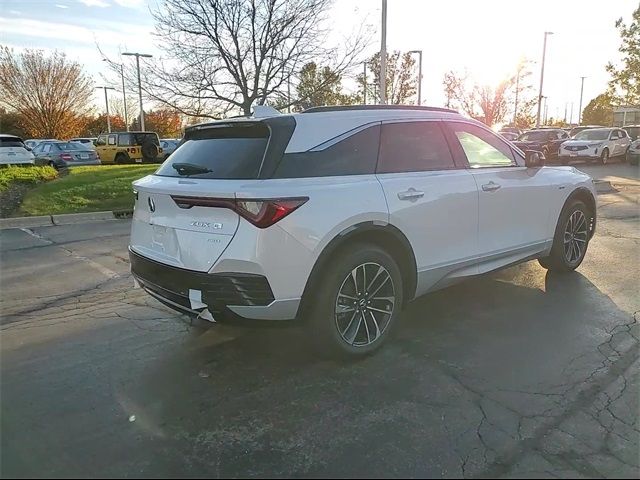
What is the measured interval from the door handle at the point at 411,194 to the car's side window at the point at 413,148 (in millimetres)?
187

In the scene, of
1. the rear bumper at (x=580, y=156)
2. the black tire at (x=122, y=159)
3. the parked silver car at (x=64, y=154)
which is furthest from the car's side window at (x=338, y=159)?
the black tire at (x=122, y=159)

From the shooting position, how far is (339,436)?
2752mm

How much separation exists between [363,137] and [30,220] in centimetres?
760

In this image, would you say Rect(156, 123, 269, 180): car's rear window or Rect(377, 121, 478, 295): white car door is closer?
Rect(156, 123, 269, 180): car's rear window

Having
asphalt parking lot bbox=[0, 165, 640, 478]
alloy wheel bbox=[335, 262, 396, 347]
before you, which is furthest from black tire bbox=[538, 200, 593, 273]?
alloy wheel bbox=[335, 262, 396, 347]

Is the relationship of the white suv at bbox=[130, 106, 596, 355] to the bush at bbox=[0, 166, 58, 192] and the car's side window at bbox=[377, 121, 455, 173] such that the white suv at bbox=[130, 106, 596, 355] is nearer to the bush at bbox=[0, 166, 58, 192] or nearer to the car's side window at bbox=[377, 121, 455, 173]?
the car's side window at bbox=[377, 121, 455, 173]

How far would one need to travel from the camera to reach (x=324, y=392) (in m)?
3.24

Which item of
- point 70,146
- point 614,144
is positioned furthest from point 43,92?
point 614,144

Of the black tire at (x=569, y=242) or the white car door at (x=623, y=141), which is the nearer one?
the black tire at (x=569, y=242)

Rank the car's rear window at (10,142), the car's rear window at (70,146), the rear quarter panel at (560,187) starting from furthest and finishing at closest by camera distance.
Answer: the car's rear window at (70,146)
the car's rear window at (10,142)
the rear quarter panel at (560,187)

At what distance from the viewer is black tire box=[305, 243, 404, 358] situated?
3.41m

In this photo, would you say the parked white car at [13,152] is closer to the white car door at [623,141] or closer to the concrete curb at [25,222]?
the concrete curb at [25,222]

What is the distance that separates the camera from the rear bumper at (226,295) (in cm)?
314

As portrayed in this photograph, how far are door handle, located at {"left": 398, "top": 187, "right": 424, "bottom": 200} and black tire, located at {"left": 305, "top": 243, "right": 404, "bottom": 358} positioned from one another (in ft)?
1.44
